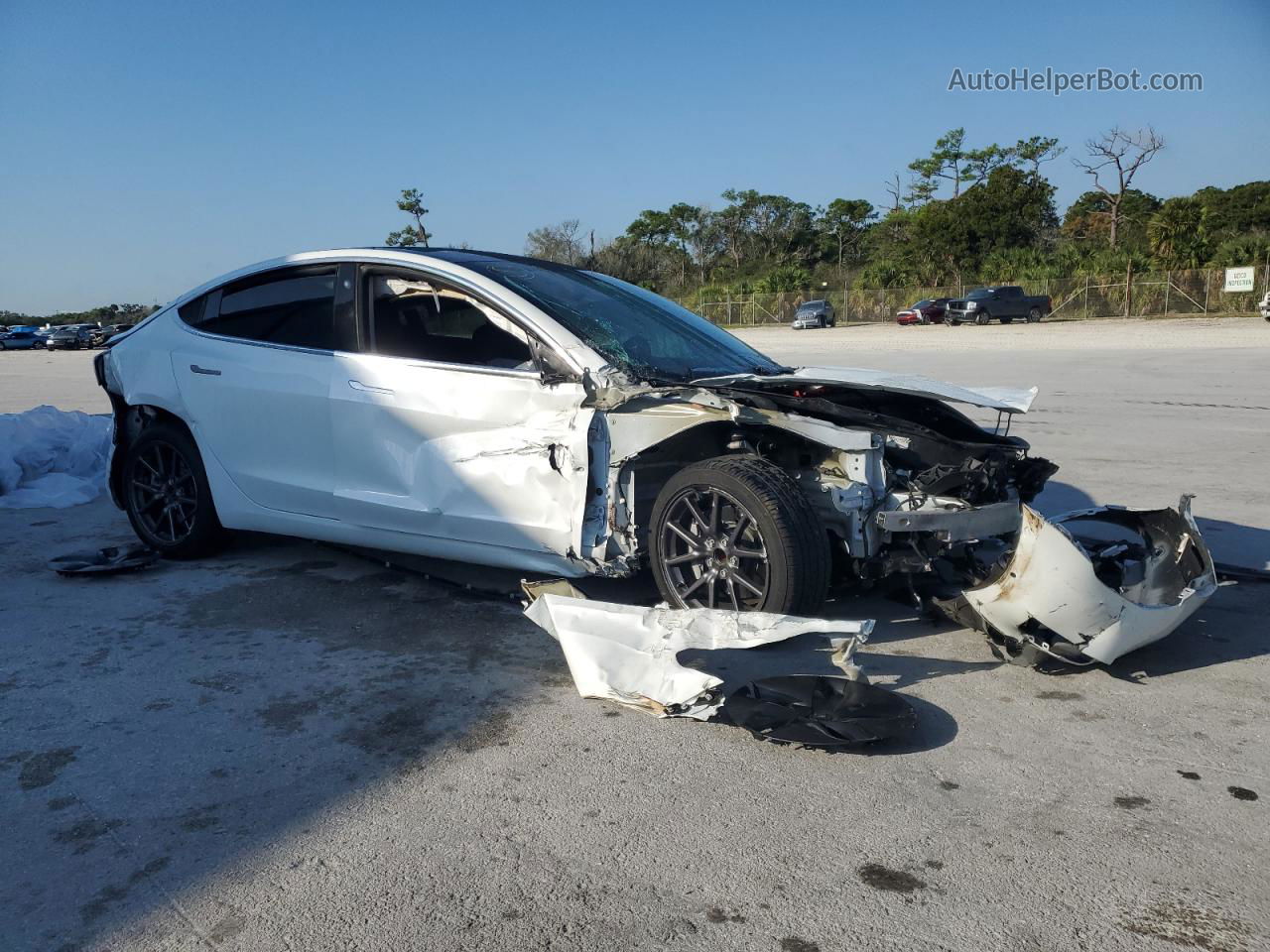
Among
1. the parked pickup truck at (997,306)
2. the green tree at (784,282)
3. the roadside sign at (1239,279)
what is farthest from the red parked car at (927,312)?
the green tree at (784,282)

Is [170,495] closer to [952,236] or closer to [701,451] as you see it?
[701,451]

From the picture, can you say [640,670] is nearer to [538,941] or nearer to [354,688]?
[354,688]

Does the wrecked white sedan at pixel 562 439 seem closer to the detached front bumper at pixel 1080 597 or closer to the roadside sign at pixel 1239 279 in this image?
the detached front bumper at pixel 1080 597

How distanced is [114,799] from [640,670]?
1702 millimetres

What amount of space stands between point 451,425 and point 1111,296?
49.0m

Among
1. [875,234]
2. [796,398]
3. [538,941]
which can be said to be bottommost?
[538,941]

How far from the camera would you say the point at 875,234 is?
79.8 metres

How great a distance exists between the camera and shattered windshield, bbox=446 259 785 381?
4.64 m

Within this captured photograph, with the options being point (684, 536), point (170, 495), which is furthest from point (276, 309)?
point (684, 536)

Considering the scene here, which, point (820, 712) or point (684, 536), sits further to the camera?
point (684, 536)

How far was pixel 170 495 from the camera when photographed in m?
5.87

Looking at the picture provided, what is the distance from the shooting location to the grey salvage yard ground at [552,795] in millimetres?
2473

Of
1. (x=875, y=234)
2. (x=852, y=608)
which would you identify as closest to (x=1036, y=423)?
(x=852, y=608)

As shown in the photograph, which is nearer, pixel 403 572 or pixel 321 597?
pixel 321 597
